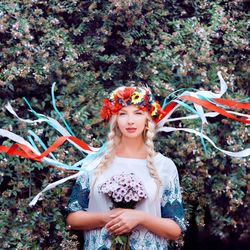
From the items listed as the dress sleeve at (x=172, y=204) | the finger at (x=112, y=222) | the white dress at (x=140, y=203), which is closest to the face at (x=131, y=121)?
the white dress at (x=140, y=203)

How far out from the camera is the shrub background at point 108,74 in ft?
11.7

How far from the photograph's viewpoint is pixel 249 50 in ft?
13.5

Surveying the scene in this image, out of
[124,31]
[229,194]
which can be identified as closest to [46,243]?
[229,194]

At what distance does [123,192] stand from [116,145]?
35 cm

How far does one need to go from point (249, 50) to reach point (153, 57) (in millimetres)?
641

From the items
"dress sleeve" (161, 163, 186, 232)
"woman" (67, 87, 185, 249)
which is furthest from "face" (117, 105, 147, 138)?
"dress sleeve" (161, 163, 186, 232)

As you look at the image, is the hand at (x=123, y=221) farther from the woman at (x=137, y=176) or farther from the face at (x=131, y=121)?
the face at (x=131, y=121)

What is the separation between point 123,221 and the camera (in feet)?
10.00

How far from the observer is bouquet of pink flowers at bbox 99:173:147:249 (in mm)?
3037

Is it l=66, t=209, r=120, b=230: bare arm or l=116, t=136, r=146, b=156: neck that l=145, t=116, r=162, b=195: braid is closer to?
l=116, t=136, r=146, b=156: neck

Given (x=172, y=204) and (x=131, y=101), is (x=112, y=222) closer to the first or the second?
(x=172, y=204)

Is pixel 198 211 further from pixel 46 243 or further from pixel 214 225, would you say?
pixel 46 243

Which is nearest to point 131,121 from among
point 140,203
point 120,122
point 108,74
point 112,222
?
point 120,122

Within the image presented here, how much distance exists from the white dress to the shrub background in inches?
11.3
